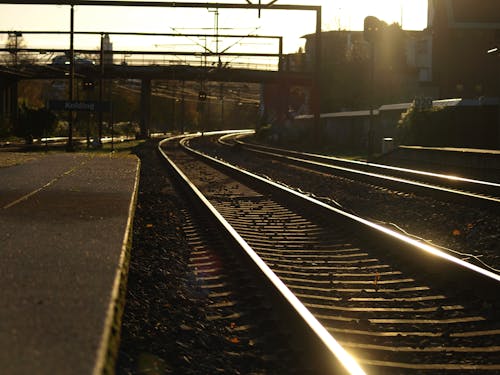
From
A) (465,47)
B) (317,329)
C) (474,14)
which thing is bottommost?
(317,329)

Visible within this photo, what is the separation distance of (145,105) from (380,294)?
234ft

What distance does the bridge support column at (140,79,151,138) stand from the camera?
7538 centimetres

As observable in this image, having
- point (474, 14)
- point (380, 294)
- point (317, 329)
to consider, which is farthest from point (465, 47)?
point (317, 329)

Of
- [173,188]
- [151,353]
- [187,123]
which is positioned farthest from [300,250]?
[187,123]

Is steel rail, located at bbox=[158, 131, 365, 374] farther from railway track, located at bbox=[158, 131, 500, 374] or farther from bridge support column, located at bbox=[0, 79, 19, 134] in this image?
bridge support column, located at bbox=[0, 79, 19, 134]

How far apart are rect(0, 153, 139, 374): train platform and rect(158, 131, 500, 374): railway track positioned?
51.8 inches

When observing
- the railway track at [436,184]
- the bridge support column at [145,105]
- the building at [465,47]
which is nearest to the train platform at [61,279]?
the railway track at [436,184]

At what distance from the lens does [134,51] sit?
59812mm

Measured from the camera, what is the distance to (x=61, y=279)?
6.46 metres

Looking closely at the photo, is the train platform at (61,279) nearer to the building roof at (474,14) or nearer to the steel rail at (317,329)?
the steel rail at (317,329)

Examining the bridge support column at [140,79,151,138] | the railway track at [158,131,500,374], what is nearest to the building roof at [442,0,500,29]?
the bridge support column at [140,79,151,138]

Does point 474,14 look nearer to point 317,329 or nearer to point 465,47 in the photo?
point 465,47

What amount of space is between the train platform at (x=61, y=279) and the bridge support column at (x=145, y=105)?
A: 202ft

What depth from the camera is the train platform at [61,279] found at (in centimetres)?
423
